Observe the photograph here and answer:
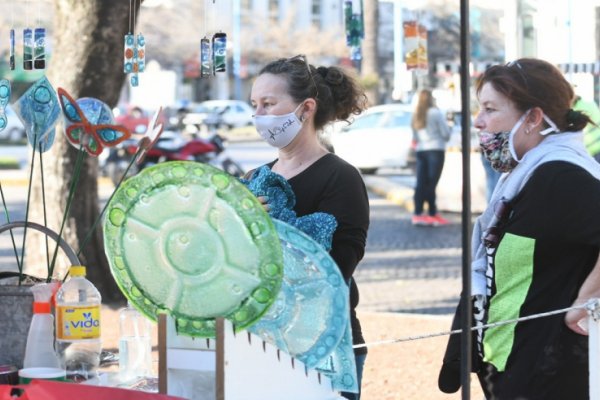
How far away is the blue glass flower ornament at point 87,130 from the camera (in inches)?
138

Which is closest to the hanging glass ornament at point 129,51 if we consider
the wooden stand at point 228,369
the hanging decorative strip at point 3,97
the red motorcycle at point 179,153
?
the hanging decorative strip at point 3,97

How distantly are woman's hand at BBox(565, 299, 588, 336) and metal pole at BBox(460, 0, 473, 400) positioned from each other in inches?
17.8

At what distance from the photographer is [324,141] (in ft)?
12.2

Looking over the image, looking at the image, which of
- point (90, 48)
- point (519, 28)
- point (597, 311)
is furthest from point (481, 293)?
point (519, 28)

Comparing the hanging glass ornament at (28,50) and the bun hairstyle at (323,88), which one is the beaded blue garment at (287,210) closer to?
the bun hairstyle at (323,88)

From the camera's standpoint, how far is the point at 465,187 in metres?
2.81

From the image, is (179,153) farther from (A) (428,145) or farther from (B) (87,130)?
(B) (87,130)

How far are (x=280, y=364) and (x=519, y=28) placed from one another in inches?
533

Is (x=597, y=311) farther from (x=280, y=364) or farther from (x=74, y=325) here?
(x=74, y=325)

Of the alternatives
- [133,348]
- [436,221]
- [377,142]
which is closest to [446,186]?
[436,221]

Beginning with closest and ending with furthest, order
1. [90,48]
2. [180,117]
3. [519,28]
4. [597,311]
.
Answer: [597,311] → [90,48] → [519,28] → [180,117]

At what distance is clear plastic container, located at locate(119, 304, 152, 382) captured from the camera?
2932 mm

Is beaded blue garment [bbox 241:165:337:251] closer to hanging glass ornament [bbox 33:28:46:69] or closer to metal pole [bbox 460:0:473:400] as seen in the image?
metal pole [bbox 460:0:473:400]

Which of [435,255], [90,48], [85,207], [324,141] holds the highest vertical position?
[90,48]
